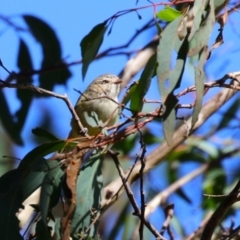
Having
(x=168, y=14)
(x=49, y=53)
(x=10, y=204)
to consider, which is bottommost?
(x=10, y=204)

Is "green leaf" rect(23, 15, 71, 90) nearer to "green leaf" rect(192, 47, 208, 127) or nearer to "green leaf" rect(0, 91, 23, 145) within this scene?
"green leaf" rect(0, 91, 23, 145)

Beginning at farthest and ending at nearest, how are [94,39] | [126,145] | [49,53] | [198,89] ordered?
[126,145], [49,53], [94,39], [198,89]

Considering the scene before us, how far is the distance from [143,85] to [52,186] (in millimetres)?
517

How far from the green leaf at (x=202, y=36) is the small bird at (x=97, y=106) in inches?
21.5

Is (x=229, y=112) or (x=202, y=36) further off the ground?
(x=229, y=112)

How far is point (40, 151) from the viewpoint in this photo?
2.82m

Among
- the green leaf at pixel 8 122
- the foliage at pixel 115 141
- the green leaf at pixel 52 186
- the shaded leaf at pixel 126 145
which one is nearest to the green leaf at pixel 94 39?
the foliage at pixel 115 141

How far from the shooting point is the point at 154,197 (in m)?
4.41

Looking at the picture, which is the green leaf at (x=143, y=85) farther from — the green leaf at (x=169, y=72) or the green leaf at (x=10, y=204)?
the green leaf at (x=10, y=204)

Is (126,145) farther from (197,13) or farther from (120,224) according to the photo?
(197,13)

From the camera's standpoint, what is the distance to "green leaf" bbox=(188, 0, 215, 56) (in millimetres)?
2387

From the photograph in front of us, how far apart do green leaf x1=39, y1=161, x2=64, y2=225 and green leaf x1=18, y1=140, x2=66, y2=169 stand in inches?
2.1

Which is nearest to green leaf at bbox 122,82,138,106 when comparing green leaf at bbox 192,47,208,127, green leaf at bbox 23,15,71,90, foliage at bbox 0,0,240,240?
foliage at bbox 0,0,240,240

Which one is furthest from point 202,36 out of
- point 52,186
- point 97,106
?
point 97,106
